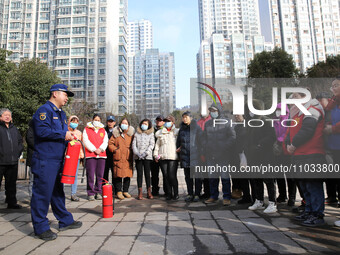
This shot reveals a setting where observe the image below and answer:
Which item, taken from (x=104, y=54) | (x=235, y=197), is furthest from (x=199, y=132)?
(x=104, y=54)

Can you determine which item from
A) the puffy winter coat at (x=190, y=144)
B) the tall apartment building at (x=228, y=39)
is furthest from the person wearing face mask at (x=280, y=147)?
the tall apartment building at (x=228, y=39)

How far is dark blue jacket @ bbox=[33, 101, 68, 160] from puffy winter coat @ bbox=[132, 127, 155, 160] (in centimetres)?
243

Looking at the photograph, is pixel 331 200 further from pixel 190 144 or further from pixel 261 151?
pixel 190 144

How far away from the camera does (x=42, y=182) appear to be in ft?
10.6

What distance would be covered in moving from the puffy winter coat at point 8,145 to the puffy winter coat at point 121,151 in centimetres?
200

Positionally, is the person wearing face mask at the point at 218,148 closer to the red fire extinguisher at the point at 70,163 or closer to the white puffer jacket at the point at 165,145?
the white puffer jacket at the point at 165,145

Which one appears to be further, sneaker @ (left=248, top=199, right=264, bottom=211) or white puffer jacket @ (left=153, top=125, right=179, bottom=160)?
white puffer jacket @ (left=153, top=125, right=179, bottom=160)

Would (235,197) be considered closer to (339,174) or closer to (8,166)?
(339,174)

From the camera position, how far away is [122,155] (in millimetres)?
5840

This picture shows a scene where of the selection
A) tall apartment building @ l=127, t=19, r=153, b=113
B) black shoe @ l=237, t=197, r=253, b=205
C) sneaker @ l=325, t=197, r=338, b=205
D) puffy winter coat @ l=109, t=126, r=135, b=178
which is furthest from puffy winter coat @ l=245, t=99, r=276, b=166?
tall apartment building @ l=127, t=19, r=153, b=113

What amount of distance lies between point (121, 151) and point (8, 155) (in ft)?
7.62

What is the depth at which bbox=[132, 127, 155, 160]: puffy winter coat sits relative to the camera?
226 inches

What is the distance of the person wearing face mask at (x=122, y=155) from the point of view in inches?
226

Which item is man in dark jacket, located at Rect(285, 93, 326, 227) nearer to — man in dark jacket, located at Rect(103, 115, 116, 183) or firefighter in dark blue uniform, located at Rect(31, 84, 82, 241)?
firefighter in dark blue uniform, located at Rect(31, 84, 82, 241)
